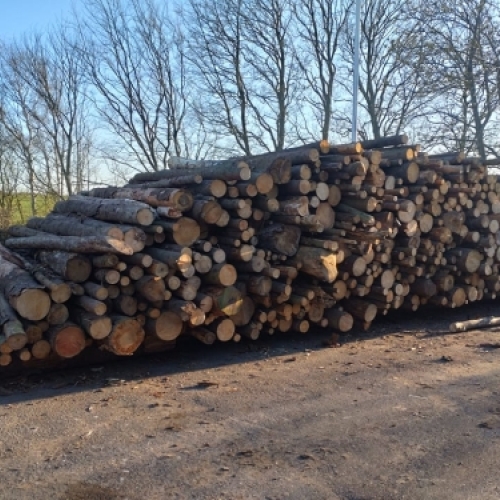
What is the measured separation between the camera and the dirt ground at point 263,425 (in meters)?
3.86

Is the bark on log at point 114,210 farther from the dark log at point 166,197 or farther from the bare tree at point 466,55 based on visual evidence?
the bare tree at point 466,55

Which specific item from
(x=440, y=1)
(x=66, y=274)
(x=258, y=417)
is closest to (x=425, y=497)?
(x=258, y=417)

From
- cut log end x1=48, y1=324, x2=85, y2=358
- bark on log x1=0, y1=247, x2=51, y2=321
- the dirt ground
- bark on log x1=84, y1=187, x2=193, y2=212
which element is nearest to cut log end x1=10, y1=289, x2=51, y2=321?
bark on log x1=0, y1=247, x2=51, y2=321

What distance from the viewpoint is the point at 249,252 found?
22.7ft

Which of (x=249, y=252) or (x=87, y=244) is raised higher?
(x=87, y=244)

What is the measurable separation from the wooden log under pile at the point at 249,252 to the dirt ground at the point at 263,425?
1.28 ft

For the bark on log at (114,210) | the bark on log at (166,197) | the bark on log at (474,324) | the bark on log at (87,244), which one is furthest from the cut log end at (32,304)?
the bark on log at (474,324)

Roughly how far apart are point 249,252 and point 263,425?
244cm

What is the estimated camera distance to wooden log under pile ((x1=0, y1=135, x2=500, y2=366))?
6.21 metres

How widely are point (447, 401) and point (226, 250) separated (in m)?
2.88

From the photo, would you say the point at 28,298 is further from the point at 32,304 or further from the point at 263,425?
the point at 263,425

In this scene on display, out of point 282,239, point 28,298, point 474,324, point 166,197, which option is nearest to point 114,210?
point 166,197

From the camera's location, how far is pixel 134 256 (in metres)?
6.35

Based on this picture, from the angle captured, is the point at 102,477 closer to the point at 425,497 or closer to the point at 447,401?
the point at 425,497
